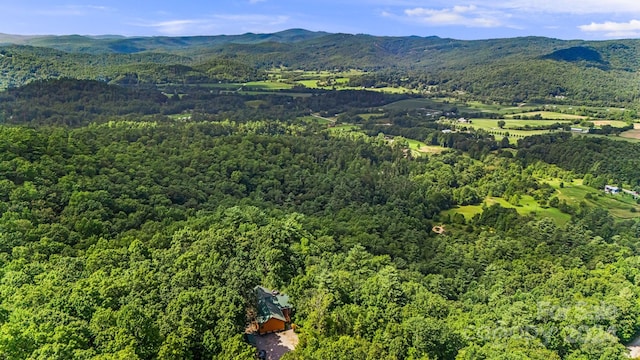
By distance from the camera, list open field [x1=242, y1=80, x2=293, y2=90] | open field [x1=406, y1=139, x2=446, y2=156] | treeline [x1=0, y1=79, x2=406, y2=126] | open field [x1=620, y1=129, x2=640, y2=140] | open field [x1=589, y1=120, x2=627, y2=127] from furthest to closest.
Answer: open field [x1=242, y1=80, x2=293, y2=90]
open field [x1=589, y1=120, x2=627, y2=127]
open field [x1=620, y1=129, x2=640, y2=140]
treeline [x1=0, y1=79, x2=406, y2=126]
open field [x1=406, y1=139, x2=446, y2=156]

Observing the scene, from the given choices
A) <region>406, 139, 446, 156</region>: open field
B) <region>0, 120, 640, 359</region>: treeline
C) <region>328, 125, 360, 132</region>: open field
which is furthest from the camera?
<region>328, 125, 360, 132</region>: open field

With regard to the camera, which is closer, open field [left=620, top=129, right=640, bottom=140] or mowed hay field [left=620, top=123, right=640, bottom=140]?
open field [left=620, top=129, right=640, bottom=140]

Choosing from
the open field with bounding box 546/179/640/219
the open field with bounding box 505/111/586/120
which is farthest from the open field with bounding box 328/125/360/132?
the open field with bounding box 546/179/640/219

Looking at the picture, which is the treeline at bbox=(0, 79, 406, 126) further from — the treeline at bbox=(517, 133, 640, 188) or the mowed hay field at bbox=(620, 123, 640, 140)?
the mowed hay field at bbox=(620, 123, 640, 140)

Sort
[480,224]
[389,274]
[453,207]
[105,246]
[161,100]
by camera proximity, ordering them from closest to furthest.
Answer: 1. [389,274]
2. [105,246]
3. [480,224]
4. [453,207]
5. [161,100]

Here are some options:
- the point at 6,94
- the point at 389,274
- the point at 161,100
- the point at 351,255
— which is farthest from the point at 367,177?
the point at 6,94

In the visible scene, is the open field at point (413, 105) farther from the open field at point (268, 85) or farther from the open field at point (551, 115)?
the open field at point (268, 85)

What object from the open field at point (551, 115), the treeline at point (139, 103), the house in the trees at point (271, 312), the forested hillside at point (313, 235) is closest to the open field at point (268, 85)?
the treeline at point (139, 103)

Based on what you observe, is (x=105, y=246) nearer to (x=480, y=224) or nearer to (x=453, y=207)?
(x=480, y=224)

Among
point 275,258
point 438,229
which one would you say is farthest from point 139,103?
point 275,258
